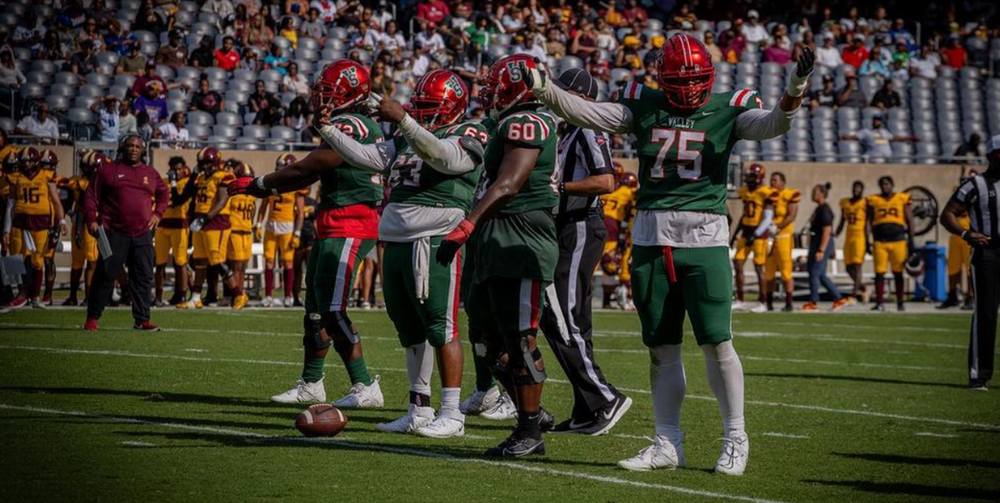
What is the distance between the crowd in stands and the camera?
23062mm

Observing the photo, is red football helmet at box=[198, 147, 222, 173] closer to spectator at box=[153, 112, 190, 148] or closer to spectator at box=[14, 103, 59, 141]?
spectator at box=[153, 112, 190, 148]

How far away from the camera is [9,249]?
688 inches

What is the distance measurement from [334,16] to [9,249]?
1074cm

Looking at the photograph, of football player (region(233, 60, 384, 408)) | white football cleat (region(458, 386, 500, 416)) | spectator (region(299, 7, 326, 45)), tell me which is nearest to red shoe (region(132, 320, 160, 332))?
football player (region(233, 60, 384, 408))

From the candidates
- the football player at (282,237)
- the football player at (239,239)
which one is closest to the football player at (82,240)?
the football player at (239,239)

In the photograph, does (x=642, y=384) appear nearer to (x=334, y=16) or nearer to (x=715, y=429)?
(x=715, y=429)

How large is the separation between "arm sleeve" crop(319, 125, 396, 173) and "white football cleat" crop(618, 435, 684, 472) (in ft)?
7.29

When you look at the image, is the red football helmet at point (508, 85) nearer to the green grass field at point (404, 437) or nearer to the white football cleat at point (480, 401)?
the green grass field at point (404, 437)

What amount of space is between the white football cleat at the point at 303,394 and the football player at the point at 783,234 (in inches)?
493

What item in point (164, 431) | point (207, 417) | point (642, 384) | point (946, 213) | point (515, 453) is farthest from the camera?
point (946, 213)

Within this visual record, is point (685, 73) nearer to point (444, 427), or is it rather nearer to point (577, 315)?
point (577, 315)

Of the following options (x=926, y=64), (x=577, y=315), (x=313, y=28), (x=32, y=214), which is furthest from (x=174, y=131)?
(x=926, y=64)

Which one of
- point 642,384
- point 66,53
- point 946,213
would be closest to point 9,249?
point 66,53

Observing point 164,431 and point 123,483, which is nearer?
point 123,483
